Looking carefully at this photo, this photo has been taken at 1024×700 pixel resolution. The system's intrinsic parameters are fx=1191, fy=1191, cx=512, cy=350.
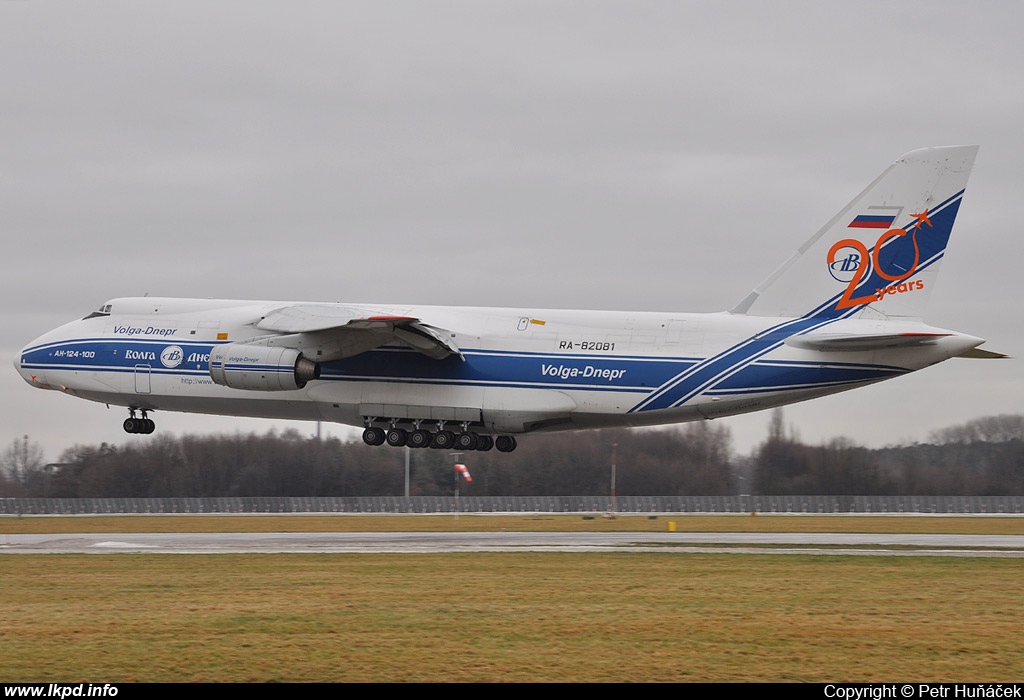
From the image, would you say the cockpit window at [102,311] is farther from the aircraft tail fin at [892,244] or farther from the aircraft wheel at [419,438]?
the aircraft tail fin at [892,244]

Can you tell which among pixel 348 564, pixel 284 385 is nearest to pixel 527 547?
pixel 348 564

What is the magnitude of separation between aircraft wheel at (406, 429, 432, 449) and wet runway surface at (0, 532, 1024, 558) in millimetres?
2430

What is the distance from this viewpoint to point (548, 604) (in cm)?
1565

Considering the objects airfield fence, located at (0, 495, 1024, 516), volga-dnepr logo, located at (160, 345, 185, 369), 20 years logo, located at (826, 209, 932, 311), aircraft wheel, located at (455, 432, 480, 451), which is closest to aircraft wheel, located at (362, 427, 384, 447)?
aircraft wheel, located at (455, 432, 480, 451)

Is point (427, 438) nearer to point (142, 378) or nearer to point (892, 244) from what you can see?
point (142, 378)

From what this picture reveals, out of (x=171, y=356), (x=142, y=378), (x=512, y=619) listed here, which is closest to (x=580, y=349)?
(x=171, y=356)

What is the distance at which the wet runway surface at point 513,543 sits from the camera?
25.7 metres

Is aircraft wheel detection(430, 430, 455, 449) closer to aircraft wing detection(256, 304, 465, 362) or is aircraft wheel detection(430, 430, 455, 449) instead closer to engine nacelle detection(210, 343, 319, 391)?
aircraft wing detection(256, 304, 465, 362)

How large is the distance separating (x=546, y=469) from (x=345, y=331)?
3224 cm

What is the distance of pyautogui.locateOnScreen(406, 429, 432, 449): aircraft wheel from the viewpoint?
31000 millimetres

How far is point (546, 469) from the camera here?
198 ft

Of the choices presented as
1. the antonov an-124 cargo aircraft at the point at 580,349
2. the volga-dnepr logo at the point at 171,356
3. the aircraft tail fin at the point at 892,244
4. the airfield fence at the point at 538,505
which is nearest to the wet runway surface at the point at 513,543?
the antonov an-124 cargo aircraft at the point at 580,349

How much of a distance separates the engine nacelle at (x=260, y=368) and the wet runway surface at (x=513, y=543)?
3.87 meters

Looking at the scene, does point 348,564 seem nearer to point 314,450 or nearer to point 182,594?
point 182,594
